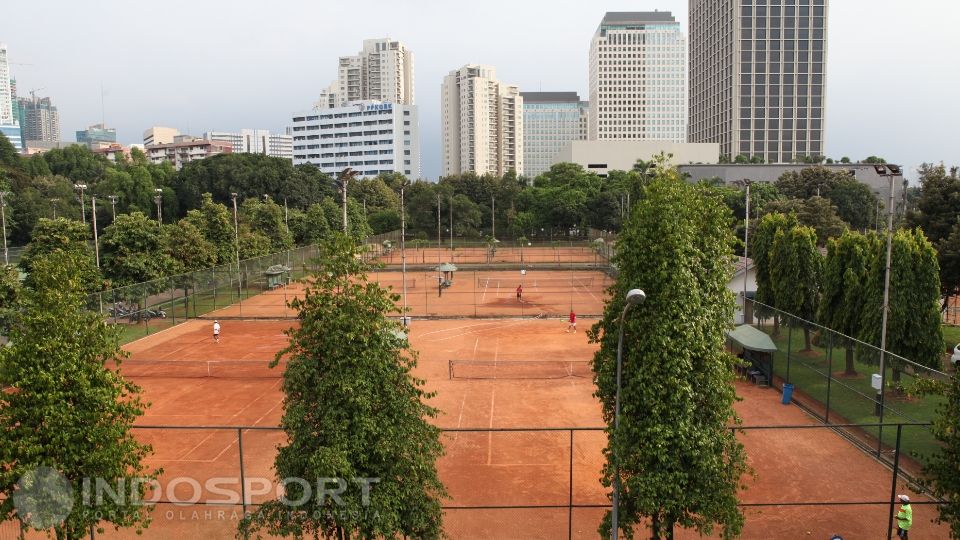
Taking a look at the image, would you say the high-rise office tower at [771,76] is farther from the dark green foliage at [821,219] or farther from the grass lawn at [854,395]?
the grass lawn at [854,395]

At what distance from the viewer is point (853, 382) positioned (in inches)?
790

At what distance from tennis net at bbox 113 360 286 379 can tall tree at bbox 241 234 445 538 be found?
17416mm

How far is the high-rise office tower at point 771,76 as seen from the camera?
128125 millimetres

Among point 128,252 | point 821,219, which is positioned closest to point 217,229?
point 128,252

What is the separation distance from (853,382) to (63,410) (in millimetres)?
20088

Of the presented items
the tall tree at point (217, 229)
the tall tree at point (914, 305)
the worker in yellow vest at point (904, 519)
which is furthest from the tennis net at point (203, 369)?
the tall tree at point (217, 229)

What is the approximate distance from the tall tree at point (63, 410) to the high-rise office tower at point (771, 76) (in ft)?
449

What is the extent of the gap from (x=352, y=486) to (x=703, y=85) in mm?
159541

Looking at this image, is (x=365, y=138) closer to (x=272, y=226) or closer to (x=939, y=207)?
(x=272, y=226)

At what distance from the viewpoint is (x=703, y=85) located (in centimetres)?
15312

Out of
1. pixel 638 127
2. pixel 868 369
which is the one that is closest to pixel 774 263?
pixel 868 369

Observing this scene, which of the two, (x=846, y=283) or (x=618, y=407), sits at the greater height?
(x=846, y=283)

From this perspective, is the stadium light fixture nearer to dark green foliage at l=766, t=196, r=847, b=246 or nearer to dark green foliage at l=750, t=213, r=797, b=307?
dark green foliage at l=750, t=213, r=797, b=307

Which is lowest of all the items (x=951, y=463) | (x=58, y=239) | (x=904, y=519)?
(x=904, y=519)
